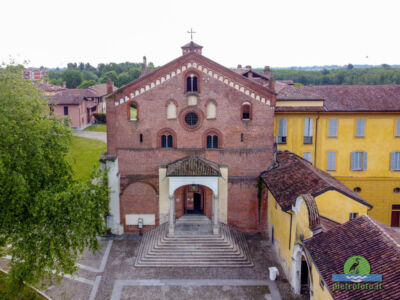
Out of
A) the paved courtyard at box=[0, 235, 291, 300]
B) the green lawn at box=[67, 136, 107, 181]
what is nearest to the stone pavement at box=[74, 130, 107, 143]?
the green lawn at box=[67, 136, 107, 181]

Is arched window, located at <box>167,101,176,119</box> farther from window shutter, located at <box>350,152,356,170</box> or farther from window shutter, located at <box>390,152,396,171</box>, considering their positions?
window shutter, located at <box>390,152,396,171</box>

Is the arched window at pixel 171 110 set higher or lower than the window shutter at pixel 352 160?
higher

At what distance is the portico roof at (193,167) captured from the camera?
25.7 metres

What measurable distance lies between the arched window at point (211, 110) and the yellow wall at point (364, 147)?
6072 millimetres

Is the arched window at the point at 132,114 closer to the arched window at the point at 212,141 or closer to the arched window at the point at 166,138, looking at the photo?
the arched window at the point at 166,138

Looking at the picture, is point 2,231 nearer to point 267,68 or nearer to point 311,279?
point 311,279

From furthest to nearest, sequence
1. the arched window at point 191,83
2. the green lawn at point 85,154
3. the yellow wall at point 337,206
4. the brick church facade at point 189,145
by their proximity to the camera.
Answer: the green lawn at point 85,154 < the arched window at point 191,83 < the brick church facade at point 189,145 < the yellow wall at point 337,206

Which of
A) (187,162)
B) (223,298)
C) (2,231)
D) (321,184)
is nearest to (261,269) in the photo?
(223,298)

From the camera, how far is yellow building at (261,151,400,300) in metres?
14.8

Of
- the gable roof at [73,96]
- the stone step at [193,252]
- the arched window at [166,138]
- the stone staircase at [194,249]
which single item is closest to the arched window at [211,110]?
the arched window at [166,138]

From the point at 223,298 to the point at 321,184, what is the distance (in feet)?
29.8

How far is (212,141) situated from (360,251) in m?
15.2

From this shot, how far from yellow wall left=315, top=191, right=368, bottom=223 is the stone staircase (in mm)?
6975

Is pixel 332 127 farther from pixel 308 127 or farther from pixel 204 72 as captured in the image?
pixel 204 72
